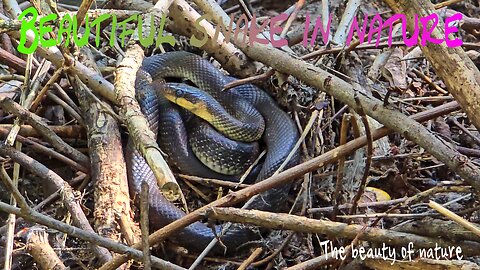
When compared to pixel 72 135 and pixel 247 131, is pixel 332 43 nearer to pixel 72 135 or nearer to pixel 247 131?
pixel 247 131

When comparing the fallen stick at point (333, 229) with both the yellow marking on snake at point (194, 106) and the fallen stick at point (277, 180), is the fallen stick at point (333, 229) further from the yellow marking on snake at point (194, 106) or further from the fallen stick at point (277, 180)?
the yellow marking on snake at point (194, 106)

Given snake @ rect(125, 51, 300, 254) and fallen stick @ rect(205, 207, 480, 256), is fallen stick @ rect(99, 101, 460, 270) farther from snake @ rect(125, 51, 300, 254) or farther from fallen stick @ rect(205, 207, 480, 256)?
snake @ rect(125, 51, 300, 254)

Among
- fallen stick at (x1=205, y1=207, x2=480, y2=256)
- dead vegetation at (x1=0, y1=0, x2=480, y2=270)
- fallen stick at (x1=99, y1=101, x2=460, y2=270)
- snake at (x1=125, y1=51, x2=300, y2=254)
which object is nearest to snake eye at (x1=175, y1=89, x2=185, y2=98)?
snake at (x1=125, y1=51, x2=300, y2=254)

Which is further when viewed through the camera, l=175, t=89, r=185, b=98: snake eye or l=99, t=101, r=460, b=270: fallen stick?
l=175, t=89, r=185, b=98: snake eye

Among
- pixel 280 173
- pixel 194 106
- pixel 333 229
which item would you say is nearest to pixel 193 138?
pixel 194 106

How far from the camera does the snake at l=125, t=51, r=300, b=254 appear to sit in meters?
2.49

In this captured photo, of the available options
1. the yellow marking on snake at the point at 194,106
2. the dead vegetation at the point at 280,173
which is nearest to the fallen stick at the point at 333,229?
the dead vegetation at the point at 280,173

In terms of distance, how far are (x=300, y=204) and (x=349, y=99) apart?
0.61m

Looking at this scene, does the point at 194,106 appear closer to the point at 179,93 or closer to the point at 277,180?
the point at 179,93

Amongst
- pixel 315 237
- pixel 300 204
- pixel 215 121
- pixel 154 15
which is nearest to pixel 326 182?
pixel 300 204

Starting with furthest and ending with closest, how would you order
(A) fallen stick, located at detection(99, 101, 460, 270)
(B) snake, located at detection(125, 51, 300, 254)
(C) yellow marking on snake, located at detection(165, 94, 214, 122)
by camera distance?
1. (C) yellow marking on snake, located at detection(165, 94, 214, 122)
2. (B) snake, located at detection(125, 51, 300, 254)
3. (A) fallen stick, located at detection(99, 101, 460, 270)

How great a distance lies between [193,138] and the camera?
3014 mm

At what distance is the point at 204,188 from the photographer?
273cm

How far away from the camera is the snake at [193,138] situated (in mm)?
2486
